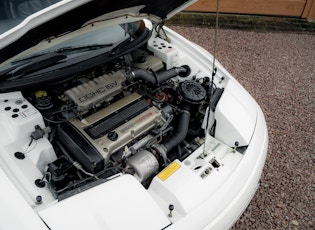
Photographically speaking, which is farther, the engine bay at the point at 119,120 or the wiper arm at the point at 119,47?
the wiper arm at the point at 119,47

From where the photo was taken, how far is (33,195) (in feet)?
5.81

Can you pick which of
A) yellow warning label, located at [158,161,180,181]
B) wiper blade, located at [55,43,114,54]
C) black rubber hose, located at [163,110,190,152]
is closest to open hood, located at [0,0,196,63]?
wiper blade, located at [55,43,114,54]

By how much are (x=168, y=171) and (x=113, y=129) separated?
457 millimetres

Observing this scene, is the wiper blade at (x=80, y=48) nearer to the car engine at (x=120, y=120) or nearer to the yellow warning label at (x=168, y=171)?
the car engine at (x=120, y=120)

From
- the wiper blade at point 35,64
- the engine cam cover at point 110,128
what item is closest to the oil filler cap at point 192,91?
the engine cam cover at point 110,128

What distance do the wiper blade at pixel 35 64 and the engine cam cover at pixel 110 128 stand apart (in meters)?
0.45

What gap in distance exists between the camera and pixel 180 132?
234 cm

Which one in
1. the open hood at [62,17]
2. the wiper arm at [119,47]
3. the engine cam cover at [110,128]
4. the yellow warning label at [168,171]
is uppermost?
the open hood at [62,17]

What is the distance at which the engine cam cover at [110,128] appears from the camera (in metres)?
2.01

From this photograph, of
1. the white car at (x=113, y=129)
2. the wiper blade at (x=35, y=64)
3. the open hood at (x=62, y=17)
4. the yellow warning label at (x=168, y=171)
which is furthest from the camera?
the wiper blade at (x=35, y=64)

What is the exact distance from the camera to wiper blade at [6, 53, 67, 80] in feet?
7.09

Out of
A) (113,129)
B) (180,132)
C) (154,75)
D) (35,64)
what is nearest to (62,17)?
(35,64)

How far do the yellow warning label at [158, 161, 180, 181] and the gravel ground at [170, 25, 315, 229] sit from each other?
1092 mm

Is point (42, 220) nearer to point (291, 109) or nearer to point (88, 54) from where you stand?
point (88, 54)
